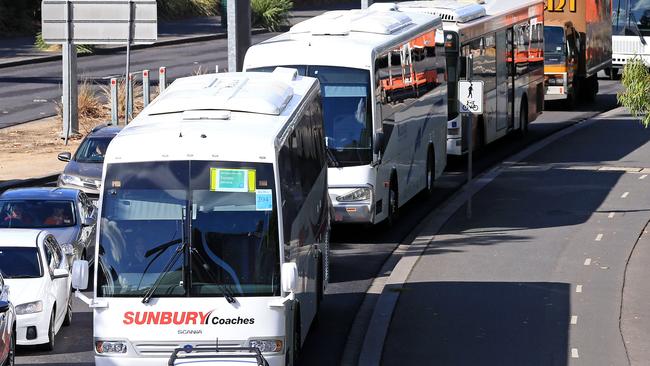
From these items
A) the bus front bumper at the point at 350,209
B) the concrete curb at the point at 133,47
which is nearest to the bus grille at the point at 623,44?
the concrete curb at the point at 133,47

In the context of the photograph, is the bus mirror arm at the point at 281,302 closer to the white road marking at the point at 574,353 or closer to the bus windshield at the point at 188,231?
the bus windshield at the point at 188,231

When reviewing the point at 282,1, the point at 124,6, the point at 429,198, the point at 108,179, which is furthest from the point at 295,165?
the point at 282,1

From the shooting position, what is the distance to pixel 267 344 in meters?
13.0

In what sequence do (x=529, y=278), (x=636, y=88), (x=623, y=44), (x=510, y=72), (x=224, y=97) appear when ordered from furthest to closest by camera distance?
(x=623, y=44), (x=510, y=72), (x=529, y=278), (x=636, y=88), (x=224, y=97)

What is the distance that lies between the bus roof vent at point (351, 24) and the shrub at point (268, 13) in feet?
153

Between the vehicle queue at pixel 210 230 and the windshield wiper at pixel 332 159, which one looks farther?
the windshield wiper at pixel 332 159

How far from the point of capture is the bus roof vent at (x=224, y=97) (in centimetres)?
1464

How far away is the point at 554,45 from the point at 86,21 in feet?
48.3

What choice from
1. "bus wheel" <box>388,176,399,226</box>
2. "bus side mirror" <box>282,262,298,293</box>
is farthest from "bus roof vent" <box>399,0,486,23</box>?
"bus side mirror" <box>282,262,298,293</box>

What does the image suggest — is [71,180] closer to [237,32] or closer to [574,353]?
[237,32]

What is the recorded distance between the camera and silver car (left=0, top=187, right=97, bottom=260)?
20.1 meters

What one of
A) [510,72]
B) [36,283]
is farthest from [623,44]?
[36,283]

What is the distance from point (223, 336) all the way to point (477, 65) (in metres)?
19.9

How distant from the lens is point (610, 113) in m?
44.9
